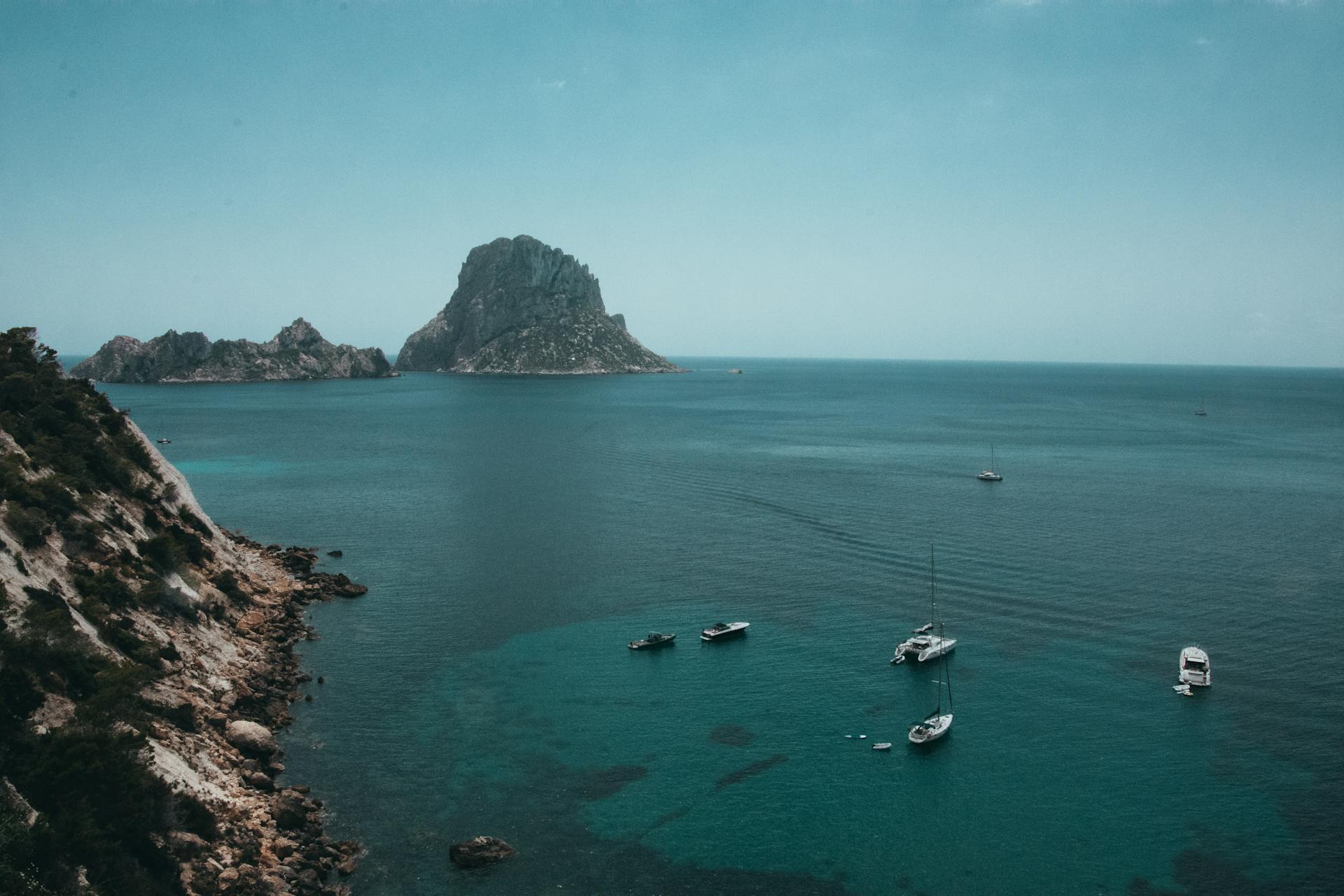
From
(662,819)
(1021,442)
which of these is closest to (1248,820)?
(662,819)

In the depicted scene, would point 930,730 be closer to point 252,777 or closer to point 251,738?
point 252,777

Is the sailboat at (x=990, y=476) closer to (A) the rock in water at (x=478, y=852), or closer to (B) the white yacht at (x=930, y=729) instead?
(B) the white yacht at (x=930, y=729)

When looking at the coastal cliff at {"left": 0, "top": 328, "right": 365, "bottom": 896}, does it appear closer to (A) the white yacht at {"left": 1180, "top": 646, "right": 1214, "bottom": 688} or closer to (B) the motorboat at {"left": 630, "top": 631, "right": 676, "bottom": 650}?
(B) the motorboat at {"left": 630, "top": 631, "right": 676, "bottom": 650}

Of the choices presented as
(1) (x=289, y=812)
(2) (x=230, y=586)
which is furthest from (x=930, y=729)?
(2) (x=230, y=586)

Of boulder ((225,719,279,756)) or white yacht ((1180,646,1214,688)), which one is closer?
boulder ((225,719,279,756))

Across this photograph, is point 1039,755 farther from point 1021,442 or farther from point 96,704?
point 1021,442

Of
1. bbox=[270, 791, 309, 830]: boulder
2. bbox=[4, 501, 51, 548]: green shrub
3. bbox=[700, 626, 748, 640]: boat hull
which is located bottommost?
bbox=[270, 791, 309, 830]: boulder

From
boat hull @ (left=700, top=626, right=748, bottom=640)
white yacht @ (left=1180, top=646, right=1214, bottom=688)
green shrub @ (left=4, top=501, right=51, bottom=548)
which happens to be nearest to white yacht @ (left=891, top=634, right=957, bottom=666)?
boat hull @ (left=700, top=626, right=748, bottom=640)
